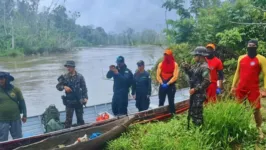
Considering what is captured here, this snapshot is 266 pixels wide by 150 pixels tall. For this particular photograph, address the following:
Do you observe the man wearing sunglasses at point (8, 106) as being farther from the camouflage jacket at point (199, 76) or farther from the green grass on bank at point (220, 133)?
the camouflage jacket at point (199, 76)

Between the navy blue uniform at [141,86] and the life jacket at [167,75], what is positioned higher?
the life jacket at [167,75]

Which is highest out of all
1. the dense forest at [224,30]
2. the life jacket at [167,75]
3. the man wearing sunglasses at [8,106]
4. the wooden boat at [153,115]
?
the dense forest at [224,30]

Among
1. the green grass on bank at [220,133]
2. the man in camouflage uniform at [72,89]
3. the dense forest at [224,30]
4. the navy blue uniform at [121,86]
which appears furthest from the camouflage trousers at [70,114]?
the dense forest at [224,30]

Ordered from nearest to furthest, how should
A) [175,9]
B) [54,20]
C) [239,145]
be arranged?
1. [239,145]
2. [175,9]
3. [54,20]

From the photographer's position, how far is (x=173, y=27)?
31.7 feet

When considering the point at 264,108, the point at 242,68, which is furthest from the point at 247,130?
the point at 264,108

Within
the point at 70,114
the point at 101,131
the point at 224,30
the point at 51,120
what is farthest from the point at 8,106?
the point at 224,30

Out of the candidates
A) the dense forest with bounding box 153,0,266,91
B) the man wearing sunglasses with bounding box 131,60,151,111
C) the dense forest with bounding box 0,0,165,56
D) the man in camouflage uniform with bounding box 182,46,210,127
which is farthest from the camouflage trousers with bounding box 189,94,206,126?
the dense forest with bounding box 0,0,165,56

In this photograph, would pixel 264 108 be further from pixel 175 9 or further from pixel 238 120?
pixel 175 9

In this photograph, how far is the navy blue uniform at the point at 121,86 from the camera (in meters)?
5.28

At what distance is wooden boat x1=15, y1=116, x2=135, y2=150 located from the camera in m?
4.19

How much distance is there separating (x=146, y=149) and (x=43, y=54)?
35.5 metres

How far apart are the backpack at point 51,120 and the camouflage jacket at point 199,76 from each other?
2.55m

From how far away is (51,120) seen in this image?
17.0ft
